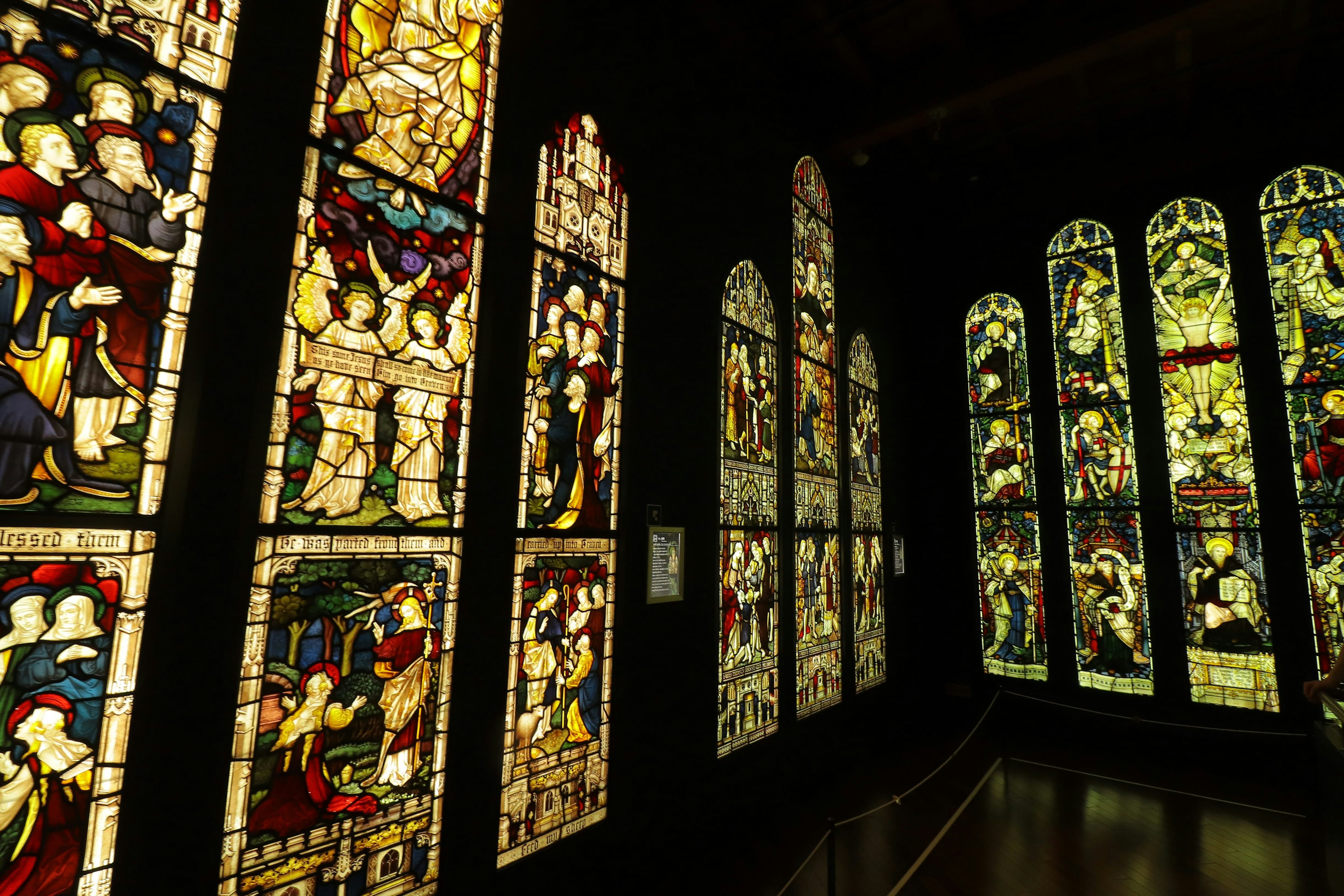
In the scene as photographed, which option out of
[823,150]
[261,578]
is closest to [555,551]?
[261,578]

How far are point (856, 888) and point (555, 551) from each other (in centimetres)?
261

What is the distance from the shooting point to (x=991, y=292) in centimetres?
787

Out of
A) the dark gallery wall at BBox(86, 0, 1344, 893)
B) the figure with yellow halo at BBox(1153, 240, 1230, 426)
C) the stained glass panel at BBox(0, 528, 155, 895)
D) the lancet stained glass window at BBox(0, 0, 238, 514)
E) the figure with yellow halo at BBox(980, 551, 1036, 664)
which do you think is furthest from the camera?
the figure with yellow halo at BBox(980, 551, 1036, 664)

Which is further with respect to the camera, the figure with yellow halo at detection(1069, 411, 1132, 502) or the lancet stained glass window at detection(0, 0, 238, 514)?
the figure with yellow halo at detection(1069, 411, 1132, 502)

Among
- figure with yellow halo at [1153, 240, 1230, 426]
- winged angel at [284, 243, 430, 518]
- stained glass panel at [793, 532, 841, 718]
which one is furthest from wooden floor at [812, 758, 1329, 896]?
figure with yellow halo at [1153, 240, 1230, 426]

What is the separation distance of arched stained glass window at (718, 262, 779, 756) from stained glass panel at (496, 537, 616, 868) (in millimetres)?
1193

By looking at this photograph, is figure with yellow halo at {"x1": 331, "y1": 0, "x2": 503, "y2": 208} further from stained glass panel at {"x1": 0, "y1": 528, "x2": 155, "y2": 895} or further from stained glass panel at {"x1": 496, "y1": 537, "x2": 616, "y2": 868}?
stained glass panel at {"x1": 496, "y1": 537, "x2": 616, "y2": 868}

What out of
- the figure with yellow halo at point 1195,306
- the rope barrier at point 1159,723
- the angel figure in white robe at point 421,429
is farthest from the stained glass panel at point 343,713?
the figure with yellow halo at point 1195,306

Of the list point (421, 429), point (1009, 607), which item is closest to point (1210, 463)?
point (1009, 607)

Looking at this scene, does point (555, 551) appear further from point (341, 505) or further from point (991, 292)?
point (991, 292)

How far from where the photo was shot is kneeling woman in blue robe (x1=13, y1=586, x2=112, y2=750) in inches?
73.7

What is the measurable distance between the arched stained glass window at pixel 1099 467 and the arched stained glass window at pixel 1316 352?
126 cm

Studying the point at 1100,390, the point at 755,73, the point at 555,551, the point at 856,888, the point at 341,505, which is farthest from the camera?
the point at 1100,390

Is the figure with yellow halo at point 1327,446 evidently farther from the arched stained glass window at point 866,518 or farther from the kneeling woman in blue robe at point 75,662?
the kneeling woman in blue robe at point 75,662
